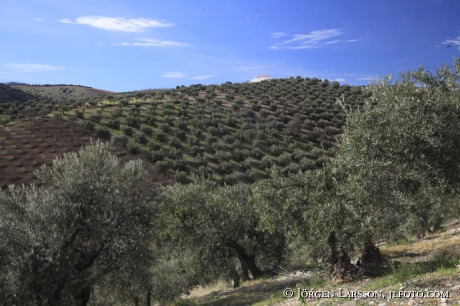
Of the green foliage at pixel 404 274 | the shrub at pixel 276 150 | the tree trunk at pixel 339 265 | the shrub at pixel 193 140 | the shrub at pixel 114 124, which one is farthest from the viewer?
the shrub at pixel 114 124

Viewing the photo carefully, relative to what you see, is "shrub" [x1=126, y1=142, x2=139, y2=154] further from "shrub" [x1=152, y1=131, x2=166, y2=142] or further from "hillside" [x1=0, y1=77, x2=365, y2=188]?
"shrub" [x1=152, y1=131, x2=166, y2=142]

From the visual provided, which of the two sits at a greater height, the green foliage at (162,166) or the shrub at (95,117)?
the shrub at (95,117)

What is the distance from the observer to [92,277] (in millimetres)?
12688

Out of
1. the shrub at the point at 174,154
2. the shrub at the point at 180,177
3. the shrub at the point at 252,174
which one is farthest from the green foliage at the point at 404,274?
the shrub at the point at 174,154

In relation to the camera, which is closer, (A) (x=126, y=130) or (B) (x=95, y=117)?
(A) (x=126, y=130)

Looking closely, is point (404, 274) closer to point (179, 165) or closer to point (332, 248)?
point (332, 248)

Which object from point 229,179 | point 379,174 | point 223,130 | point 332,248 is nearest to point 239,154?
point 229,179

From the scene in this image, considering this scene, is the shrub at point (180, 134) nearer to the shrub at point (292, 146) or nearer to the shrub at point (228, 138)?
the shrub at point (228, 138)

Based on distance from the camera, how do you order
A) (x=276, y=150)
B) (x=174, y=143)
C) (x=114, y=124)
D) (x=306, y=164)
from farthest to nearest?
(x=114, y=124) → (x=276, y=150) → (x=174, y=143) → (x=306, y=164)

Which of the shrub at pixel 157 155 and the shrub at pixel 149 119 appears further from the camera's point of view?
the shrub at pixel 149 119

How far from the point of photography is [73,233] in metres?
12.3

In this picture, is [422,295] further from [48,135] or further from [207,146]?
[48,135]

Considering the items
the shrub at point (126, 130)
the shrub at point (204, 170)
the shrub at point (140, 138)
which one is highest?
the shrub at point (126, 130)

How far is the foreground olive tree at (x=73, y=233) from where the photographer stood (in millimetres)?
10867
